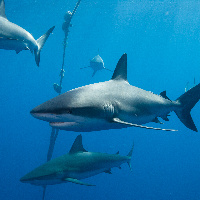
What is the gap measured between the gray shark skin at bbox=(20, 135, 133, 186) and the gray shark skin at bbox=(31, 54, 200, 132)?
234 centimetres

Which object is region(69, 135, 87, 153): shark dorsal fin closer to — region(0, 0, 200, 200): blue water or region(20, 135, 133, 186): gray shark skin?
region(20, 135, 133, 186): gray shark skin

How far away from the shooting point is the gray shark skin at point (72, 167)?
5164 mm

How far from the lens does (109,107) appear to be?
298cm

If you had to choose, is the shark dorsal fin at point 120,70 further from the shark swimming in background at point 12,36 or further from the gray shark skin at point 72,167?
the gray shark skin at point 72,167

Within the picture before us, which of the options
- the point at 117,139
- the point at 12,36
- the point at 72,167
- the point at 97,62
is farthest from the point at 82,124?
the point at 117,139

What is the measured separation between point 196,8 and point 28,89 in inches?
5697

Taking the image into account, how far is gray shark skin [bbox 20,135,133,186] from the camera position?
203 inches

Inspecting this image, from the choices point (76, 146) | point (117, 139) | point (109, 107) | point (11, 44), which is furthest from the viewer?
point (117, 139)

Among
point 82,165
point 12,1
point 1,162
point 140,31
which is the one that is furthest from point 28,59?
point 82,165

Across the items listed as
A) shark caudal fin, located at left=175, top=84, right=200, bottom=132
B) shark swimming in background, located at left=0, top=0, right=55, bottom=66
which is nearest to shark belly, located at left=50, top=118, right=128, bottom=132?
shark caudal fin, located at left=175, top=84, right=200, bottom=132

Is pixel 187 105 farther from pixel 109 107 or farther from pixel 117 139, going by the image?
pixel 117 139

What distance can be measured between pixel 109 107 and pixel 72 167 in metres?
3.29

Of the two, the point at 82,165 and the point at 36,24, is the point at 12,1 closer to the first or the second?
the point at 36,24

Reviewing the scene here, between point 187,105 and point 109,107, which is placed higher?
point 187,105
